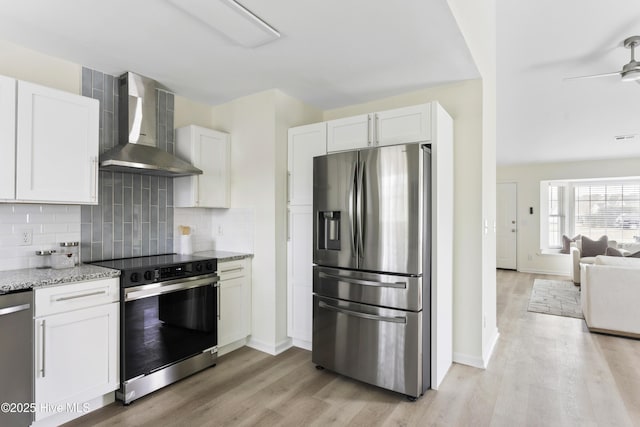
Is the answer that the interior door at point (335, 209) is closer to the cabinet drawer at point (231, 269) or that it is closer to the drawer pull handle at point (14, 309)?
the cabinet drawer at point (231, 269)

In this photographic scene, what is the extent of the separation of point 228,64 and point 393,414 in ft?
9.30

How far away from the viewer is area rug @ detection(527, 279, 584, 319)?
4.66 m

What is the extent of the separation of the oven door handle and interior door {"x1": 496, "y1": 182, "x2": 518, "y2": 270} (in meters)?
7.52

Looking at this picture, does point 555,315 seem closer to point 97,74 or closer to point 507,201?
point 507,201

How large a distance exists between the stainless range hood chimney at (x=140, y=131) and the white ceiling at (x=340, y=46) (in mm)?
134

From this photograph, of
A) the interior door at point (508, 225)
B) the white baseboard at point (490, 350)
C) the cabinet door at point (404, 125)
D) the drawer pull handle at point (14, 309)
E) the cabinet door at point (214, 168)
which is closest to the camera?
the drawer pull handle at point (14, 309)

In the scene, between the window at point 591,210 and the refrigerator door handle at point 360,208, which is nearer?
the refrigerator door handle at point 360,208

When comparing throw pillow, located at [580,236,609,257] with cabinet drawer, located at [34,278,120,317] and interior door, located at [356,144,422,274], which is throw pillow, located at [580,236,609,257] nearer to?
interior door, located at [356,144,422,274]

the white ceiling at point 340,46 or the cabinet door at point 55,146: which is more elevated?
the white ceiling at point 340,46

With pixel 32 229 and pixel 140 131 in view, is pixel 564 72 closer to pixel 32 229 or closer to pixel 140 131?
pixel 140 131

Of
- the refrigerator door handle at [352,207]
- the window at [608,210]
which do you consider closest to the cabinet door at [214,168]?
the refrigerator door handle at [352,207]

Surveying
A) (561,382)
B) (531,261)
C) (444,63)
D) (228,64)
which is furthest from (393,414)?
(531,261)

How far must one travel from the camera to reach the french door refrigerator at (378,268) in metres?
2.39

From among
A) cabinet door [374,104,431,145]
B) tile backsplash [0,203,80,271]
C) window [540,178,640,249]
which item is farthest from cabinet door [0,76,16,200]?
window [540,178,640,249]
